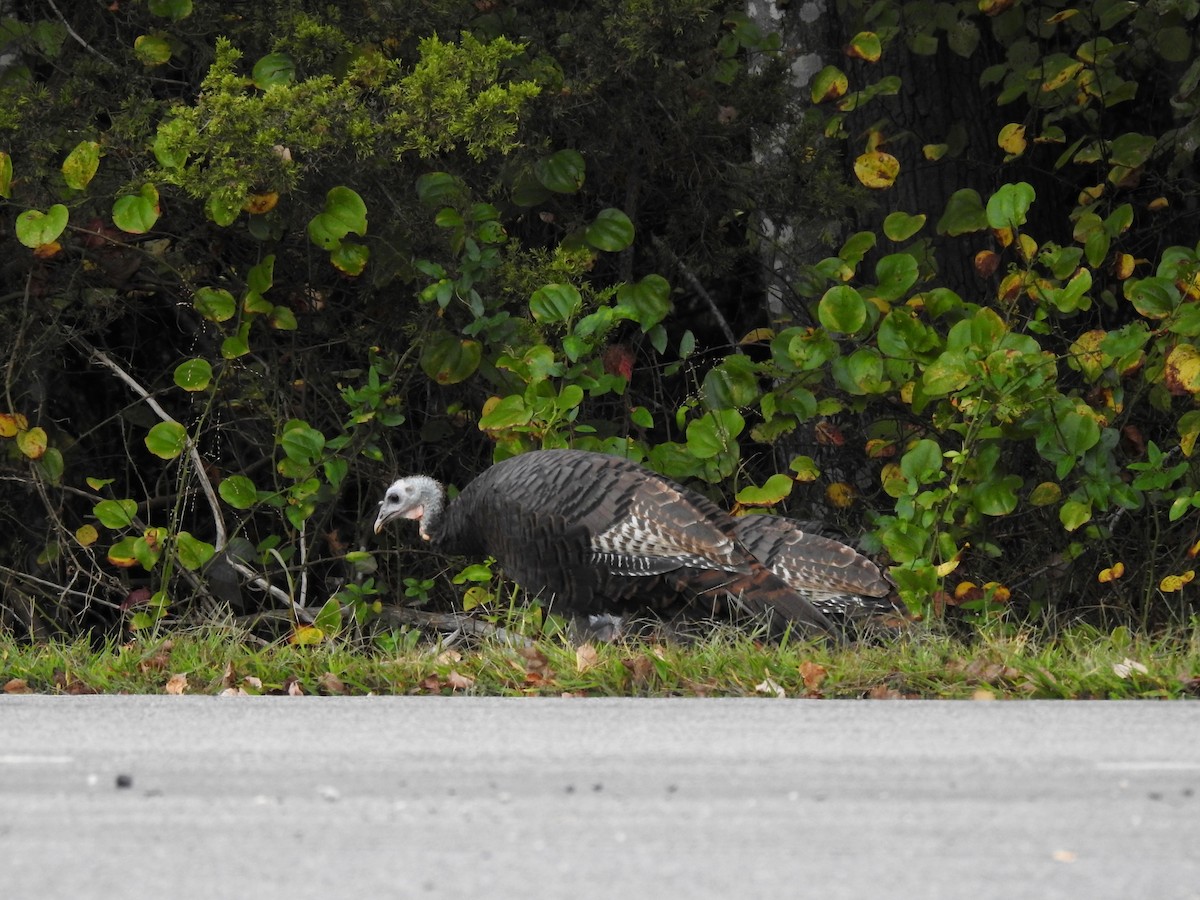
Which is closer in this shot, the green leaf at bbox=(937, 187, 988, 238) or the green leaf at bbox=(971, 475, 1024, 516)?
the green leaf at bbox=(971, 475, 1024, 516)

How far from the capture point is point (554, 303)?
7609mm

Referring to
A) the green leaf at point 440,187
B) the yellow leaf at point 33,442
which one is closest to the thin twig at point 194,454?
the yellow leaf at point 33,442

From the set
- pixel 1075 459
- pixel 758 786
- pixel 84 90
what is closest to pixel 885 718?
pixel 758 786

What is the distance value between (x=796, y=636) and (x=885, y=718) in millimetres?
1985

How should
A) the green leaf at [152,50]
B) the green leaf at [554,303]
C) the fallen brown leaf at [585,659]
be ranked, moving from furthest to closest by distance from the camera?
the green leaf at [152,50], the green leaf at [554,303], the fallen brown leaf at [585,659]

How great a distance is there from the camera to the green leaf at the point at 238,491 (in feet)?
26.1

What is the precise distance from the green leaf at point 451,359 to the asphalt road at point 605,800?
2763mm

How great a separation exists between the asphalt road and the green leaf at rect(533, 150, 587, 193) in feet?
10.5

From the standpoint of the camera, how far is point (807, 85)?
363 inches

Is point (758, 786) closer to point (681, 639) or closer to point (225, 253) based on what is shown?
point (681, 639)

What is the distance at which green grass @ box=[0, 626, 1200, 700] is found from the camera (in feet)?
19.1

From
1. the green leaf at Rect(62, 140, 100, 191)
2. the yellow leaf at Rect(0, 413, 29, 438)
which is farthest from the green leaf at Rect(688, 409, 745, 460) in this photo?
the yellow leaf at Rect(0, 413, 29, 438)

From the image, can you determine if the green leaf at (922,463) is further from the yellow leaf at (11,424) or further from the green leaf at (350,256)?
the yellow leaf at (11,424)

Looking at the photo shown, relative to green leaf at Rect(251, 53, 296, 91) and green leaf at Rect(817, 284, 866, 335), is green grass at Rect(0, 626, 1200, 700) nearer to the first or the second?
green leaf at Rect(817, 284, 866, 335)
